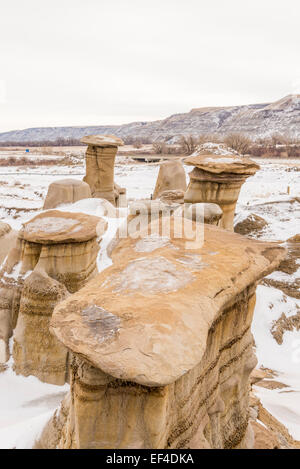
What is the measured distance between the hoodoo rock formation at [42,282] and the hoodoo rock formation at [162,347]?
152 centimetres

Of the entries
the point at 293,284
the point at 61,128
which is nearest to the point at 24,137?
the point at 61,128

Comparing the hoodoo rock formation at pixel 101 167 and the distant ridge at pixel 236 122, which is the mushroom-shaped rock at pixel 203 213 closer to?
the hoodoo rock formation at pixel 101 167

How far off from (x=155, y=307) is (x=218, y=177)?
4317mm

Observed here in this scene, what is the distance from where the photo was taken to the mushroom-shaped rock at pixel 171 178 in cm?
903

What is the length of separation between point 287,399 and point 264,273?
263 centimetres

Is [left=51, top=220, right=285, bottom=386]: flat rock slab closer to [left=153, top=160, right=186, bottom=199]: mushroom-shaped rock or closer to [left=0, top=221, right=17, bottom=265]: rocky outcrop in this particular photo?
[left=0, top=221, right=17, bottom=265]: rocky outcrop

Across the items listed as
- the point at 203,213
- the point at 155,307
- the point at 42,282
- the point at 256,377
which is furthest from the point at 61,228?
the point at 155,307

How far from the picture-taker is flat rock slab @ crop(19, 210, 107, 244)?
3691 millimetres

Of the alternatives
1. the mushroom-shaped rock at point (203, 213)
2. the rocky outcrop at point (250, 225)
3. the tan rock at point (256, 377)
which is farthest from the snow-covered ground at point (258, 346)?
the mushroom-shaped rock at point (203, 213)

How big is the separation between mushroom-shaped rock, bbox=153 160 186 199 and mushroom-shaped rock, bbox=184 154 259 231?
3243 millimetres

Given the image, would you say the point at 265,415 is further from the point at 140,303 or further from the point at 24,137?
the point at 24,137

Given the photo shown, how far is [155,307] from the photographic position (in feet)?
4.91

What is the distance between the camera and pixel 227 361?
2207 mm
